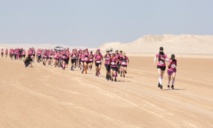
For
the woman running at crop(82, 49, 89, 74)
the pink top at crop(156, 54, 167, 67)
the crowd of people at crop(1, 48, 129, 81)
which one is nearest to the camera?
the pink top at crop(156, 54, 167, 67)

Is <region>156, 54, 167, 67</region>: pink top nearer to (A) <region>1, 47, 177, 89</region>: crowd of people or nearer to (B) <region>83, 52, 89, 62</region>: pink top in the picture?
(A) <region>1, 47, 177, 89</region>: crowd of people

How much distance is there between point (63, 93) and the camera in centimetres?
1691

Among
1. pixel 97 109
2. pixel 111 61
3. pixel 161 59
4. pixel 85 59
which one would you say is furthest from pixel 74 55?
pixel 97 109

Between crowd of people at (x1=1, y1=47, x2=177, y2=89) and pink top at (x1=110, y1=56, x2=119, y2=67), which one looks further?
pink top at (x1=110, y1=56, x2=119, y2=67)

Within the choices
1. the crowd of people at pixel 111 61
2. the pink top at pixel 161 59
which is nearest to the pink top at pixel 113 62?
the crowd of people at pixel 111 61

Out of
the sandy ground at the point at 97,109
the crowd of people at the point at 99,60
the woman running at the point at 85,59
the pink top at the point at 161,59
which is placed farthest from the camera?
the woman running at the point at 85,59

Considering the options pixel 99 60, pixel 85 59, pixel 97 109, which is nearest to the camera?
pixel 97 109

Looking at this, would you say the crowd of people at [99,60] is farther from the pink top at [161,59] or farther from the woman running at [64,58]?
the pink top at [161,59]

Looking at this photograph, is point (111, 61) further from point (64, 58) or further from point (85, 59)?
point (64, 58)

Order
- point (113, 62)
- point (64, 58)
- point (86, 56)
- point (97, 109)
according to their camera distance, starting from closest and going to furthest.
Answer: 1. point (97, 109)
2. point (113, 62)
3. point (86, 56)
4. point (64, 58)

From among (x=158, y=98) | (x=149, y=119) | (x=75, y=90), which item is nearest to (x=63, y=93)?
(x=75, y=90)

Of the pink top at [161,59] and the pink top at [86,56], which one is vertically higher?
the pink top at [161,59]

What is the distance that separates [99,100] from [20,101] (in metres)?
2.36

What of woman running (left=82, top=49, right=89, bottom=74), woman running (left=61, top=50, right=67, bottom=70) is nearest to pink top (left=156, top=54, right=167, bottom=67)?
woman running (left=82, top=49, right=89, bottom=74)
